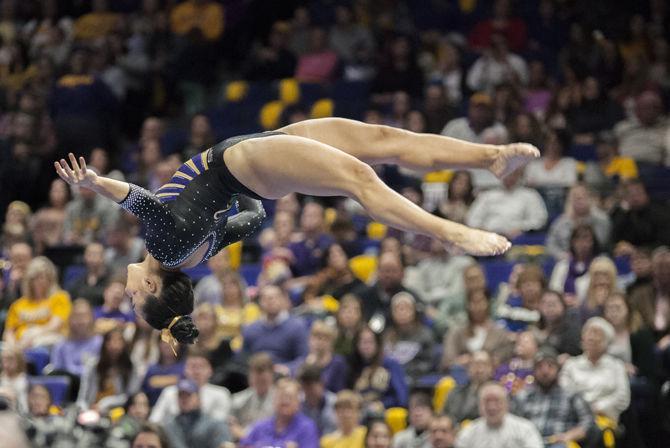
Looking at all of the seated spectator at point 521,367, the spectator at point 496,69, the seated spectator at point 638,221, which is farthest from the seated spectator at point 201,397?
the spectator at point 496,69

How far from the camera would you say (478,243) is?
460cm

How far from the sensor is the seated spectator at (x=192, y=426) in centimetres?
799

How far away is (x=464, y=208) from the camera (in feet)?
31.1

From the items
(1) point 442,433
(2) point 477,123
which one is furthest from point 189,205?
(2) point 477,123

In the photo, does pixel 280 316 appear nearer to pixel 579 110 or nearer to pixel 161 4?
pixel 579 110

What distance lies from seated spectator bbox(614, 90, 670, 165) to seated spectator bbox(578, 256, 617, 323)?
211 cm

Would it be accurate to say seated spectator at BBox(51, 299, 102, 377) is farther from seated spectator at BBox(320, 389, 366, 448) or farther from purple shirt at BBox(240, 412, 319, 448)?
seated spectator at BBox(320, 389, 366, 448)

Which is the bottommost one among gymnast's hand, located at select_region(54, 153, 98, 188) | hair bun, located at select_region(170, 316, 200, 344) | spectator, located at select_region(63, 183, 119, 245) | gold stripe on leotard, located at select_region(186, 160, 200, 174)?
spectator, located at select_region(63, 183, 119, 245)

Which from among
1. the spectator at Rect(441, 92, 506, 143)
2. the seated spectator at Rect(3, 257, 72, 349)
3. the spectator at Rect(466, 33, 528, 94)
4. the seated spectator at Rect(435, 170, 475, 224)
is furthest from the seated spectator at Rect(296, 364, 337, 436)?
→ the spectator at Rect(466, 33, 528, 94)

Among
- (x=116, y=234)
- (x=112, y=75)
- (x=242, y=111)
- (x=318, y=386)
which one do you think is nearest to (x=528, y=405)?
(x=318, y=386)

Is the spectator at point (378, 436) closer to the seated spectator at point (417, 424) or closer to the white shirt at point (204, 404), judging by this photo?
the seated spectator at point (417, 424)

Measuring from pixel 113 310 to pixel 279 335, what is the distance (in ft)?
4.78

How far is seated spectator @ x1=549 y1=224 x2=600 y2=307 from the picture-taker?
8562mm

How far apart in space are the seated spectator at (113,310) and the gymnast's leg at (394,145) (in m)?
4.17
